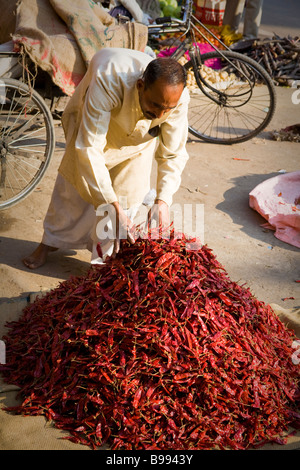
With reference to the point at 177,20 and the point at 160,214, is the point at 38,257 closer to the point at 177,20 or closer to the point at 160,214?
the point at 160,214

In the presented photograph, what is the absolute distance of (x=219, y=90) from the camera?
5969 mm

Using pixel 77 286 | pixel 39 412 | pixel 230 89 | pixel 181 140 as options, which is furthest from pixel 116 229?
pixel 230 89

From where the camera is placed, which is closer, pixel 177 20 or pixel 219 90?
pixel 177 20

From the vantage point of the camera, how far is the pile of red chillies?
6.13ft

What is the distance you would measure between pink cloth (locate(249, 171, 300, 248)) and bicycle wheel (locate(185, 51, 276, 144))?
1108 millimetres

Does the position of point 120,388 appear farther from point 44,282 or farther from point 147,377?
point 44,282

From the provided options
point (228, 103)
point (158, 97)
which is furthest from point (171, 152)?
point (228, 103)

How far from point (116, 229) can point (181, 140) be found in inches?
25.7

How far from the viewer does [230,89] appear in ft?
22.8

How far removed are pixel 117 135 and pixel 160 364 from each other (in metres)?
1.21
